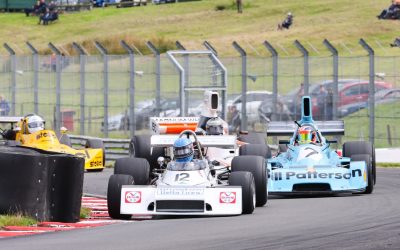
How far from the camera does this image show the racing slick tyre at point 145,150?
2392cm

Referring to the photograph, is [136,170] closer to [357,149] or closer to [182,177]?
[182,177]

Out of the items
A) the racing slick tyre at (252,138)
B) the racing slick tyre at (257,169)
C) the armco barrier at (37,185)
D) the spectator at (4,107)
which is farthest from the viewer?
the spectator at (4,107)

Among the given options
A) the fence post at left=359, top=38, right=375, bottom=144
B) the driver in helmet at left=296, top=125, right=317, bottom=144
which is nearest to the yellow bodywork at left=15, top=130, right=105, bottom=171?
the fence post at left=359, top=38, right=375, bottom=144

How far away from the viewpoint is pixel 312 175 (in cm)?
2220

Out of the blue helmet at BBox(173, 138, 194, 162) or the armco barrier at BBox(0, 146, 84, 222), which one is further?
the blue helmet at BBox(173, 138, 194, 162)

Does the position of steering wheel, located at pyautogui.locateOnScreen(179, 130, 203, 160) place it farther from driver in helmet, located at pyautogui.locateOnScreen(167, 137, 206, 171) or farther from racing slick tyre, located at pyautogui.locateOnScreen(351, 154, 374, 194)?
racing slick tyre, located at pyautogui.locateOnScreen(351, 154, 374, 194)

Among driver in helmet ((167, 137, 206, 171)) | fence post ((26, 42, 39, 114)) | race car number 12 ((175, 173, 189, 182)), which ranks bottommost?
race car number 12 ((175, 173, 189, 182))

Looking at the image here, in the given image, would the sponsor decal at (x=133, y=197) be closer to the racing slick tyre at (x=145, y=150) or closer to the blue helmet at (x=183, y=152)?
the blue helmet at (x=183, y=152)

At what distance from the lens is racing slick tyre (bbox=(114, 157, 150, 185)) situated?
20.2 m

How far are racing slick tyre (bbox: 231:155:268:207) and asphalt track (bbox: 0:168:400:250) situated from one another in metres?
0.22

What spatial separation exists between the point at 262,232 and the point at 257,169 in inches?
174

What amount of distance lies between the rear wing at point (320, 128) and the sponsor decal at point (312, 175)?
256 cm

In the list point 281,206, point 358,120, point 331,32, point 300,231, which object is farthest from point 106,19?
point 300,231

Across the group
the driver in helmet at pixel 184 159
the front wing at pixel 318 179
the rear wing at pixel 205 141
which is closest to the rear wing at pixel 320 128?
the front wing at pixel 318 179
